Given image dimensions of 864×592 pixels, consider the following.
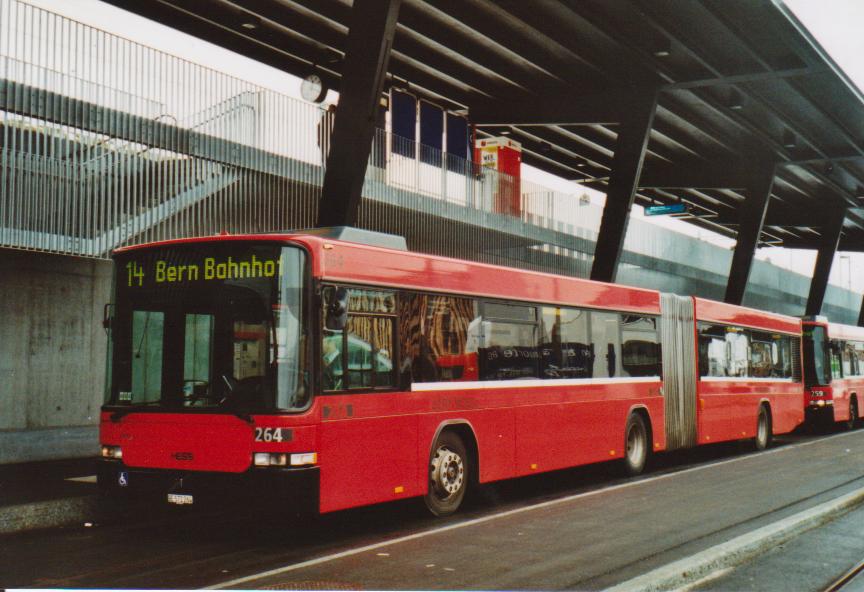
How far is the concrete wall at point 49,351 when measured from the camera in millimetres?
13594

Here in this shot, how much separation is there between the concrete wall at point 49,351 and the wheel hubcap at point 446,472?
656 cm

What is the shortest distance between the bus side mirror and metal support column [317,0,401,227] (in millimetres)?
5825

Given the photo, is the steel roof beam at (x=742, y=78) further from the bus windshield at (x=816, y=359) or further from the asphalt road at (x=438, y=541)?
the asphalt road at (x=438, y=541)

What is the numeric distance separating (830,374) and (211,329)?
70.2 feet

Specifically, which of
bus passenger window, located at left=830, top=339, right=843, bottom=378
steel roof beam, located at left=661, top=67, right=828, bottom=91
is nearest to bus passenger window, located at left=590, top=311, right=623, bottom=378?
steel roof beam, located at left=661, top=67, right=828, bottom=91

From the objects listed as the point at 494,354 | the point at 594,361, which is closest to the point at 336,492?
the point at 494,354

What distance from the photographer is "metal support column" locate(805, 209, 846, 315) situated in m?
38.0

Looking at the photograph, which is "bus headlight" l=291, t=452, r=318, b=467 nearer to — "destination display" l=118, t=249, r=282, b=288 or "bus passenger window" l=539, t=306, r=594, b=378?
"destination display" l=118, t=249, r=282, b=288

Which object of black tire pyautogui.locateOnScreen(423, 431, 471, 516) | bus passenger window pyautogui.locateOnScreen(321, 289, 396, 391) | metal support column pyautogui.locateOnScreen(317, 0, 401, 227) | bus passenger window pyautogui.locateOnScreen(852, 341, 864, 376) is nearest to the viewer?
bus passenger window pyautogui.locateOnScreen(321, 289, 396, 391)

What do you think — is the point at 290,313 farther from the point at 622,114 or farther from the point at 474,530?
the point at 622,114

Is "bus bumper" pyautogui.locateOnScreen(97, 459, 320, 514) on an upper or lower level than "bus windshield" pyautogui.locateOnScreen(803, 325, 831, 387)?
lower

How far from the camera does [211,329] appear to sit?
28.5 ft

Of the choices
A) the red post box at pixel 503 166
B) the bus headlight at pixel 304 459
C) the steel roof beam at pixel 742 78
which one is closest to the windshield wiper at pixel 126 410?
the bus headlight at pixel 304 459

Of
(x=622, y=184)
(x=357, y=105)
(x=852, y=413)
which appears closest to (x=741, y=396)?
(x=622, y=184)
